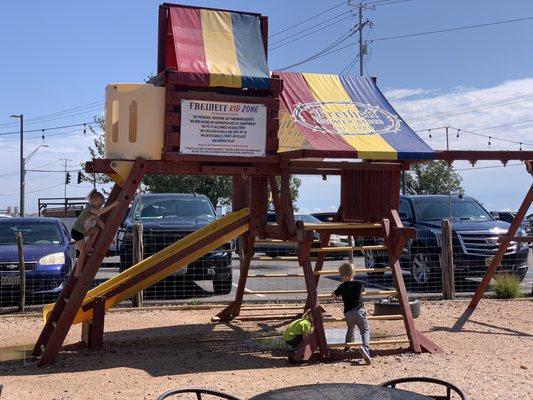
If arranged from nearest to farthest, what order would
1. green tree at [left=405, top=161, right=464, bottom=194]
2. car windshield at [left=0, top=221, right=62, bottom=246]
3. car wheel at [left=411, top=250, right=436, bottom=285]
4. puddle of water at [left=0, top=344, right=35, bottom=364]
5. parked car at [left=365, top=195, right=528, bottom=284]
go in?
puddle of water at [left=0, top=344, right=35, bottom=364] < car windshield at [left=0, top=221, right=62, bottom=246] < car wheel at [left=411, top=250, right=436, bottom=285] < parked car at [left=365, top=195, right=528, bottom=284] < green tree at [left=405, top=161, right=464, bottom=194]

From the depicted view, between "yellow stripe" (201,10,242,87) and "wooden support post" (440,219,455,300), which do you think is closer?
"yellow stripe" (201,10,242,87)

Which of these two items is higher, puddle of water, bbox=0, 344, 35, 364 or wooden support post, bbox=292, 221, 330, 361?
wooden support post, bbox=292, 221, 330, 361

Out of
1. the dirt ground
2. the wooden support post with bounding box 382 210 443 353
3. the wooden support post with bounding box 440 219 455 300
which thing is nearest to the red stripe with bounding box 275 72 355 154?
the wooden support post with bounding box 382 210 443 353

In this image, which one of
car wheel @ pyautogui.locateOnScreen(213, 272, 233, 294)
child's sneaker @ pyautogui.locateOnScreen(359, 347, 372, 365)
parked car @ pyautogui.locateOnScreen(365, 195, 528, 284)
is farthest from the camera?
parked car @ pyautogui.locateOnScreen(365, 195, 528, 284)

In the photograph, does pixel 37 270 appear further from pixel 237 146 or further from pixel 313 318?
pixel 313 318

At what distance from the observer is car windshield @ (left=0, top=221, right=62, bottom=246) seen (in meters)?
13.5

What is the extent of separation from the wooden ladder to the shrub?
7.88 meters

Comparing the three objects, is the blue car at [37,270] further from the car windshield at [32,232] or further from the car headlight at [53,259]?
the car windshield at [32,232]

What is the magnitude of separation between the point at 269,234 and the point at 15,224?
6541 mm

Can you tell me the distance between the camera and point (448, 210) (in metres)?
16.4

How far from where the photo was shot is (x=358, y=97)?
10164 mm

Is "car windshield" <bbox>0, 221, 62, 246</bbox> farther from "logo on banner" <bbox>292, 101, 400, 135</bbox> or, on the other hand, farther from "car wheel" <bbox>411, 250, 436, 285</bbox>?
"car wheel" <bbox>411, 250, 436, 285</bbox>

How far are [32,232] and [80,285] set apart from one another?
20.6 feet

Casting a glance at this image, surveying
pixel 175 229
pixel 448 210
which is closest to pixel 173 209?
pixel 175 229
